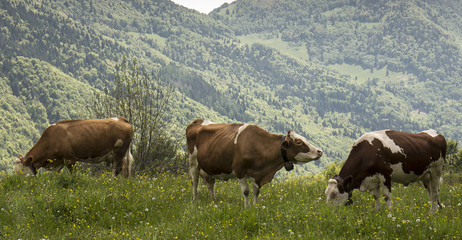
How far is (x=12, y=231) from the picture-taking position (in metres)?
9.09

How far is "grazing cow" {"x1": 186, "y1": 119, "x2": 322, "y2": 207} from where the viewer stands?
1167 cm

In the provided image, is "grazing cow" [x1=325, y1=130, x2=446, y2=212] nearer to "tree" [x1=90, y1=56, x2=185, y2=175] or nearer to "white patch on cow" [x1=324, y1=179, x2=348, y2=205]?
"white patch on cow" [x1=324, y1=179, x2=348, y2=205]

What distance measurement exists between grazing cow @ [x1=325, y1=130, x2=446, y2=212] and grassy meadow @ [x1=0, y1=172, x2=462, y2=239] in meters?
0.89

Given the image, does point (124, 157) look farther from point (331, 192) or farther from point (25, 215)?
point (331, 192)

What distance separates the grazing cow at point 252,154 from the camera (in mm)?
11672

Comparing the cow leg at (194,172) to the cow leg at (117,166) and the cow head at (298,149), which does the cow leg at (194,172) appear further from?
the cow leg at (117,166)

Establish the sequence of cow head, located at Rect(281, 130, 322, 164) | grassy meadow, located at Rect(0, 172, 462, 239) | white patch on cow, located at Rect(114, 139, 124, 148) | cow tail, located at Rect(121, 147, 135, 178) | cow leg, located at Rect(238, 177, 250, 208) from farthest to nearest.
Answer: cow tail, located at Rect(121, 147, 135, 178) < white patch on cow, located at Rect(114, 139, 124, 148) < cow head, located at Rect(281, 130, 322, 164) < cow leg, located at Rect(238, 177, 250, 208) < grassy meadow, located at Rect(0, 172, 462, 239)

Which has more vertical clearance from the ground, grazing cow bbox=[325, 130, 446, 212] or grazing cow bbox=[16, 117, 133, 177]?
grazing cow bbox=[325, 130, 446, 212]

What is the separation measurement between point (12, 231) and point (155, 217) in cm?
315

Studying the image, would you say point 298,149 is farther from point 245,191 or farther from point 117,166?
point 117,166

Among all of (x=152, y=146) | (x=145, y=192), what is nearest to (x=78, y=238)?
(x=145, y=192)

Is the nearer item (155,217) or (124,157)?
(155,217)

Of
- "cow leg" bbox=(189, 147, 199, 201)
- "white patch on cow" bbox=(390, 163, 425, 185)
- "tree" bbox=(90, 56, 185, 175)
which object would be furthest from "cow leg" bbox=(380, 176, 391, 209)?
"tree" bbox=(90, 56, 185, 175)

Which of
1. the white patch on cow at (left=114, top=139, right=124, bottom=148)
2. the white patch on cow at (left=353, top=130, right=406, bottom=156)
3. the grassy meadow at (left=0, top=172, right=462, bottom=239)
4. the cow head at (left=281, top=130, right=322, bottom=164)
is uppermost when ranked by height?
the white patch on cow at (left=353, top=130, right=406, bottom=156)
